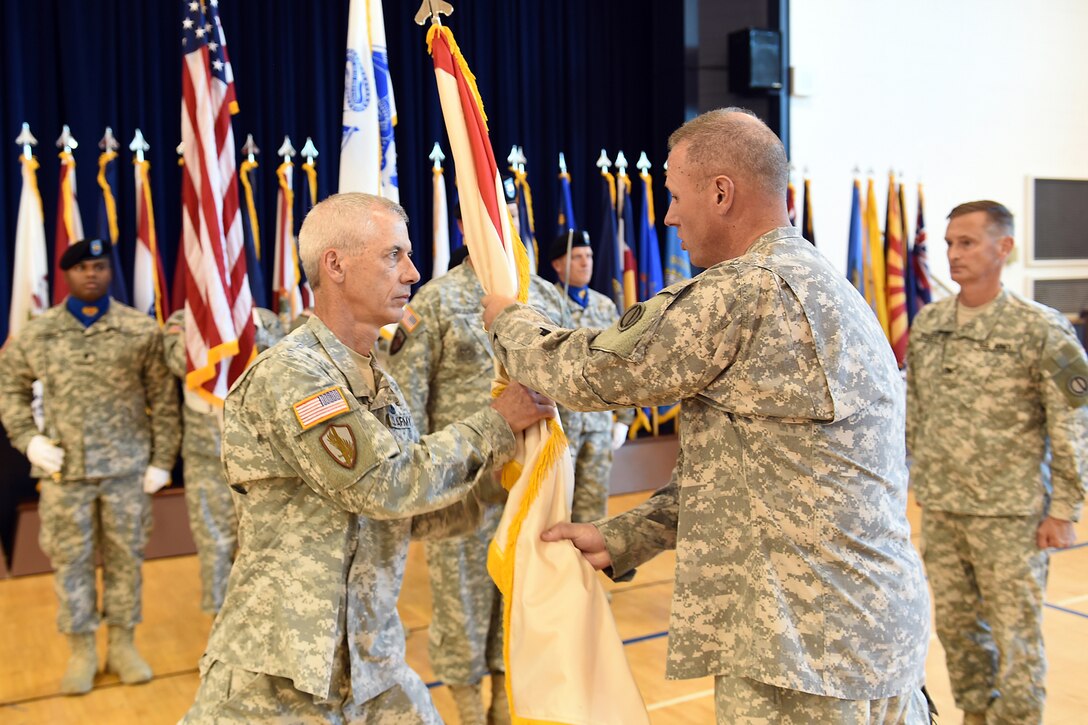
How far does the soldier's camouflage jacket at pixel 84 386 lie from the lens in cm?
421

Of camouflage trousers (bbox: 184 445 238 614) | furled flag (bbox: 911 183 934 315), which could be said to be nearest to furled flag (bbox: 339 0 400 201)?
camouflage trousers (bbox: 184 445 238 614)

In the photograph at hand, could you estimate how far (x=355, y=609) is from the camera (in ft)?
6.29

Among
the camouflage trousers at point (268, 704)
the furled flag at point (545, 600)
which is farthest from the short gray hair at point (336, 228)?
the camouflage trousers at point (268, 704)

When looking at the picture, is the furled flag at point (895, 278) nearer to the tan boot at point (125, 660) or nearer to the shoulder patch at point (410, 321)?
the shoulder patch at point (410, 321)

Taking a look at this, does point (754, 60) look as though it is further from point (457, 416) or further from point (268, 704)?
point (268, 704)

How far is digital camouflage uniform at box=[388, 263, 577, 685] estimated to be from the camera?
3322 millimetres

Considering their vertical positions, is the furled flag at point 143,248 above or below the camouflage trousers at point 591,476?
above

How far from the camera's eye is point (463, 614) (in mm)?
3320

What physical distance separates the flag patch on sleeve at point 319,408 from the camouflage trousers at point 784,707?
0.80m

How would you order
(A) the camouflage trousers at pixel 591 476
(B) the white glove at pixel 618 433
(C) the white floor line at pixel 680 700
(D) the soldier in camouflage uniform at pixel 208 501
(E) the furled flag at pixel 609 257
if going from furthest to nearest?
1. (E) the furled flag at pixel 609 257
2. (B) the white glove at pixel 618 433
3. (D) the soldier in camouflage uniform at pixel 208 501
4. (A) the camouflage trousers at pixel 591 476
5. (C) the white floor line at pixel 680 700

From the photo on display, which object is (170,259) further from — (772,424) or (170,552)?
(772,424)

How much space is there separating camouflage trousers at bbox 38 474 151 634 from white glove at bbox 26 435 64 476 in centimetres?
9

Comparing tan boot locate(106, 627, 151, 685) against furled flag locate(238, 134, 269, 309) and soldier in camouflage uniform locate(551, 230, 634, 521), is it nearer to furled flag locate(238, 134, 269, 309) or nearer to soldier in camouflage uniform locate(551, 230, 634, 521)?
soldier in camouflage uniform locate(551, 230, 634, 521)

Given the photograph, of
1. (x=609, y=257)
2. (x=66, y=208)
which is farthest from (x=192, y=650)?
(x=609, y=257)
